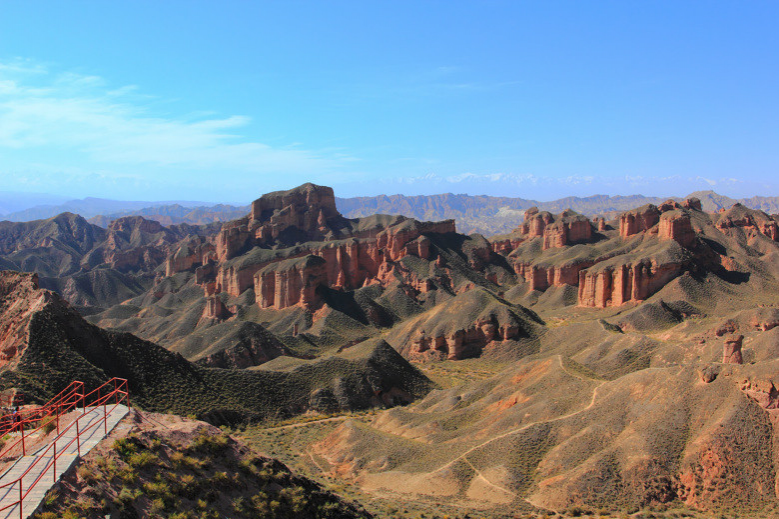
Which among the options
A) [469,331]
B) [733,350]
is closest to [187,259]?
[469,331]

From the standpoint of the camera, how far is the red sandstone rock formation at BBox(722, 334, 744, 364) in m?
53.2

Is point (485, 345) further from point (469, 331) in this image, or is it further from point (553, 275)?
point (553, 275)

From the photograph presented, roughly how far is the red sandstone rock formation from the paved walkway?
47.7m

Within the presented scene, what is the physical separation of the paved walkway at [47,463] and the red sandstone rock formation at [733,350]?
47.7 meters

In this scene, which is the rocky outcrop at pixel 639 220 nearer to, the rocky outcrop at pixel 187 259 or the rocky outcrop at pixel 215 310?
the rocky outcrop at pixel 215 310

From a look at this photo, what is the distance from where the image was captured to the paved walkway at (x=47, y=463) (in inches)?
929

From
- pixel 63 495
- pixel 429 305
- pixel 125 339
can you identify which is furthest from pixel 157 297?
pixel 63 495

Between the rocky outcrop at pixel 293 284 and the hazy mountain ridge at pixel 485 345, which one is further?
the rocky outcrop at pixel 293 284

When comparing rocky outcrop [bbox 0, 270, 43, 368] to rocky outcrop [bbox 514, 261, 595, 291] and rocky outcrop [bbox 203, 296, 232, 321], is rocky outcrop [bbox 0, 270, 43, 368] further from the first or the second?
rocky outcrop [bbox 514, 261, 595, 291]

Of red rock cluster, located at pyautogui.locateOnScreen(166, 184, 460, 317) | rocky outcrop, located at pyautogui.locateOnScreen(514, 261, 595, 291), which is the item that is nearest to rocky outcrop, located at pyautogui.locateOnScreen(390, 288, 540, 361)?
red rock cluster, located at pyautogui.locateOnScreen(166, 184, 460, 317)

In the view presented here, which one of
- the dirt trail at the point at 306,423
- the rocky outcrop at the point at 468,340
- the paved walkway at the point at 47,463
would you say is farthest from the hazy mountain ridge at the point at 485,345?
the paved walkway at the point at 47,463

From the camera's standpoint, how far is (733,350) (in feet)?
175

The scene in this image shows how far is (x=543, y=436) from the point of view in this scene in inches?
1785

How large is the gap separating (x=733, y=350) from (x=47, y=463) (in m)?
51.5
